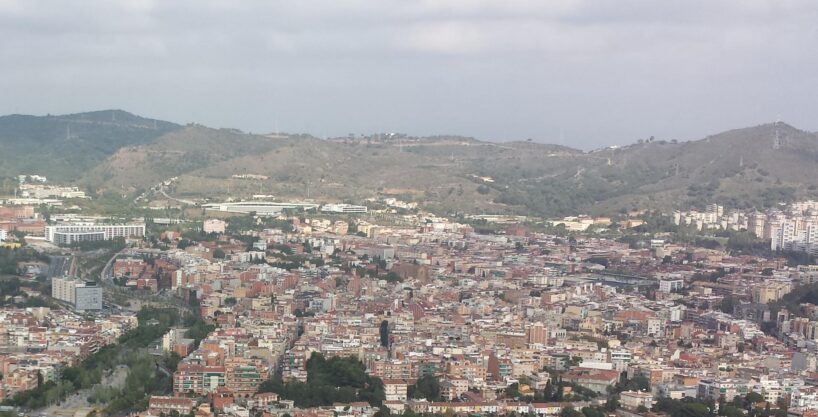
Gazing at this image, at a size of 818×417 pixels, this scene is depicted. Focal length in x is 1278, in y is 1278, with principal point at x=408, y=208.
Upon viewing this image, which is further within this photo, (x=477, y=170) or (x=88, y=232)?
(x=477, y=170)

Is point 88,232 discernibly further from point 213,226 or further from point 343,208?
point 343,208

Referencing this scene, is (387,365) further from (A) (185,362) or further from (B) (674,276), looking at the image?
(B) (674,276)

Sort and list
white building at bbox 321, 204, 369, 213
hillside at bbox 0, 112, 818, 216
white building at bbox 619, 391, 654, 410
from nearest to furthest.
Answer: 1. white building at bbox 619, 391, 654, 410
2. white building at bbox 321, 204, 369, 213
3. hillside at bbox 0, 112, 818, 216

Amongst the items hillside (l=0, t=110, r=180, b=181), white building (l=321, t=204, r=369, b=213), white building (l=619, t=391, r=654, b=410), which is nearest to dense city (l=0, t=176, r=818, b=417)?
white building (l=619, t=391, r=654, b=410)

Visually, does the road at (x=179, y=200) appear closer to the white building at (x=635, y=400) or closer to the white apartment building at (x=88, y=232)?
the white apartment building at (x=88, y=232)

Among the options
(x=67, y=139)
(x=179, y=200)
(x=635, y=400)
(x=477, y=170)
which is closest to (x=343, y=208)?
(x=179, y=200)

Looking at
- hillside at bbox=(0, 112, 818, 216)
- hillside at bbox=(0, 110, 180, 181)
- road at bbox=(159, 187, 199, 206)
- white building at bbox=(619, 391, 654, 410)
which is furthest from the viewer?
hillside at bbox=(0, 110, 180, 181)

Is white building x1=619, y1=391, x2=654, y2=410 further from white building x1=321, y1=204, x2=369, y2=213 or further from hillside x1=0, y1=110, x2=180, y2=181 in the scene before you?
hillside x1=0, y1=110, x2=180, y2=181
